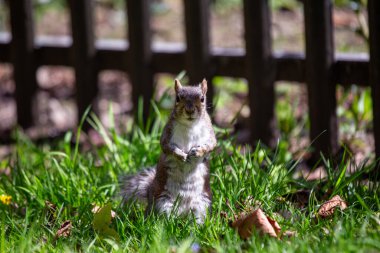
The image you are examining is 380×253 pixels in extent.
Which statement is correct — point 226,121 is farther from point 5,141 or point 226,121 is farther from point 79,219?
point 79,219

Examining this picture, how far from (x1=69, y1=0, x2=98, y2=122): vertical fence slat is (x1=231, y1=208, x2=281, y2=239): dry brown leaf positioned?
3.03 m

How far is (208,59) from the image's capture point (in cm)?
489

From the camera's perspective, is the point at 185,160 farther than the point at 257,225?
Yes

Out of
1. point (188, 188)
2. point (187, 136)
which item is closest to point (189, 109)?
point (187, 136)

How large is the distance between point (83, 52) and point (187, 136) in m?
2.75

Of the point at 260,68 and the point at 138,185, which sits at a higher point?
the point at 260,68

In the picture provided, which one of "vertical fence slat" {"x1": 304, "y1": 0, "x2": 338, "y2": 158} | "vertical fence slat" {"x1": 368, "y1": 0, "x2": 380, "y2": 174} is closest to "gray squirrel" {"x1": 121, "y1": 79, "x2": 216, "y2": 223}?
"vertical fence slat" {"x1": 368, "y1": 0, "x2": 380, "y2": 174}

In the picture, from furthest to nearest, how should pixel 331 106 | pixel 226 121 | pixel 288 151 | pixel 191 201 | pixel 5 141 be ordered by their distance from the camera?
pixel 5 141, pixel 226 121, pixel 288 151, pixel 331 106, pixel 191 201

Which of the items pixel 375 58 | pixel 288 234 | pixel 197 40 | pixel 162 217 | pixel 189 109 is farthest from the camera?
pixel 197 40

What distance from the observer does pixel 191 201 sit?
3102mm

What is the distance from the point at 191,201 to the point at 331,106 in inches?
58.6

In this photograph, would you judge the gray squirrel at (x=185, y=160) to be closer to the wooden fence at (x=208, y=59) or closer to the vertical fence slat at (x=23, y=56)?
the wooden fence at (x=208, y=59)

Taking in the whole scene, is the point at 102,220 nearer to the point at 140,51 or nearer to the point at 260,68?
the point at 260,68

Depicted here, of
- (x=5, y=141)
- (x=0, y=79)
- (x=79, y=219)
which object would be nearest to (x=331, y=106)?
(x=79, y=219)
